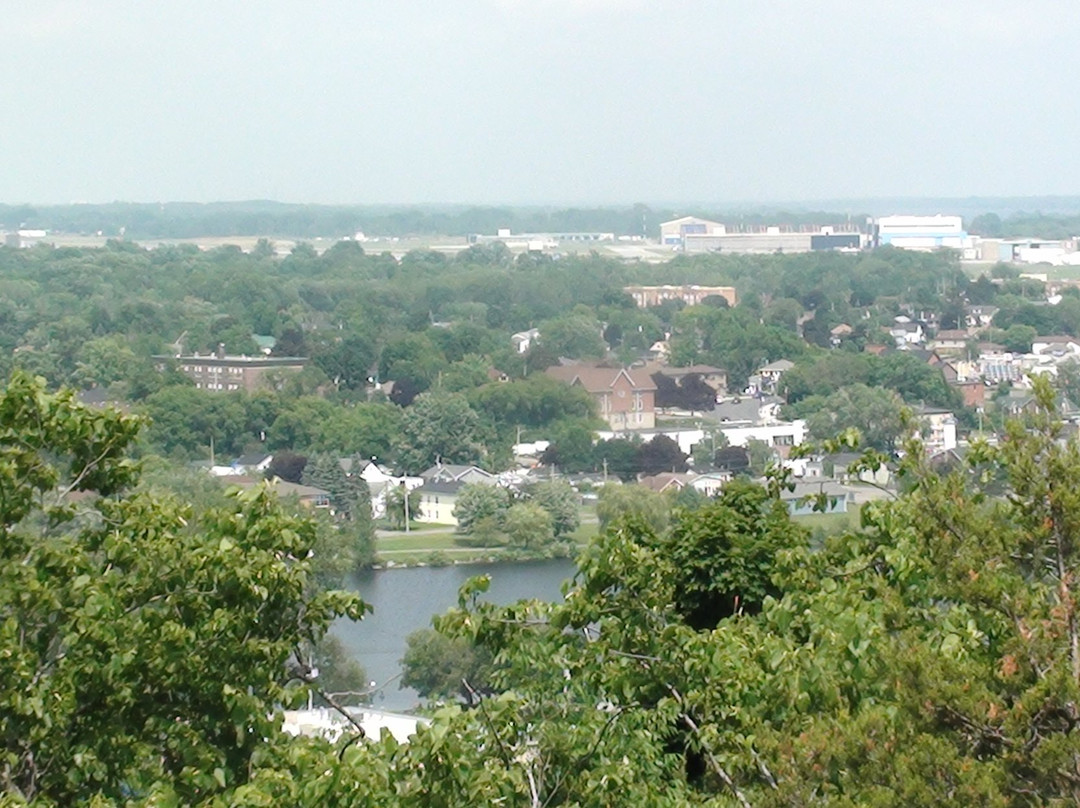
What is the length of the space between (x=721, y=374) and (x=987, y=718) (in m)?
21.5

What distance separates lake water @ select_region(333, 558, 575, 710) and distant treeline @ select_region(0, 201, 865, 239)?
46.1 meters

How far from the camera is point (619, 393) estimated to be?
805 inches

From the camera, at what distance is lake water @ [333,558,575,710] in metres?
9.18

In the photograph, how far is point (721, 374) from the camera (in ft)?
76.0

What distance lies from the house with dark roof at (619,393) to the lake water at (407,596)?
7.45 m

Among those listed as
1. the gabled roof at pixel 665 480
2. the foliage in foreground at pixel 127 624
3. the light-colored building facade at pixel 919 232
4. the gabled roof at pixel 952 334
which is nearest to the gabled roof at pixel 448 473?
the gabled roof at pixel 665 480

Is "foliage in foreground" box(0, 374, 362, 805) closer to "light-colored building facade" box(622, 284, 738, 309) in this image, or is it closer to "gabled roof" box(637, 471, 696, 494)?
"gabled roof" box(637, 471, 696, 494)

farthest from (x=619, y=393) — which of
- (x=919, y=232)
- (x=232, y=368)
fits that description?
(x=919, y=232)

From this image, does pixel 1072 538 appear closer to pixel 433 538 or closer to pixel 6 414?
pixel 6 414

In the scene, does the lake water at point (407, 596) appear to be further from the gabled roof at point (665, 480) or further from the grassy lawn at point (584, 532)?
the gabled roof at point (665, 480)

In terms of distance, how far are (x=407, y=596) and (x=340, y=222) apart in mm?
54546

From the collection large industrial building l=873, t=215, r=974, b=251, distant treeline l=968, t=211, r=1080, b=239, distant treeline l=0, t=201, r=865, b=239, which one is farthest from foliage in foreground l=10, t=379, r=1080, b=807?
distant treeline l=0, t=201, r=865, b=239

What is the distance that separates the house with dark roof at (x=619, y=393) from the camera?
65.9ft

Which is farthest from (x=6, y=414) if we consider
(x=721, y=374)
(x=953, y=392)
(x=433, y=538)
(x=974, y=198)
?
(x=974, y=198)
